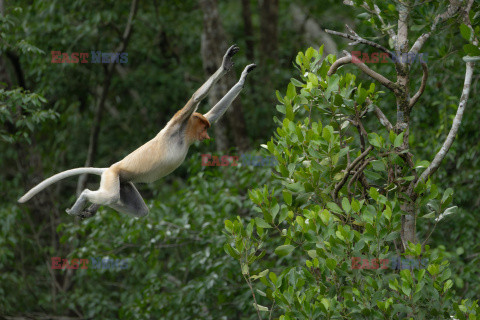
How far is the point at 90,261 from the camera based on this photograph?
19.9ft

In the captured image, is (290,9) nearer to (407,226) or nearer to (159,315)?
(159,315)

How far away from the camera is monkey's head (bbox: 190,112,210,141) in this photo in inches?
148

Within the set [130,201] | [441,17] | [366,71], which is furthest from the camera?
[130,201]

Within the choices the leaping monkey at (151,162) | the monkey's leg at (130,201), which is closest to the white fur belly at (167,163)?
the leaping monkey at (151,162)

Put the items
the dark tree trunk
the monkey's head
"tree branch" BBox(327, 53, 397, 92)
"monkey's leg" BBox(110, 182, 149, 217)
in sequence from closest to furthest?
"tree branch" BBox(327, 53, 397, 92) < the monkey's head < "monkey's leg" BBox(110, 182, 149, 217) < the dark tree trunk

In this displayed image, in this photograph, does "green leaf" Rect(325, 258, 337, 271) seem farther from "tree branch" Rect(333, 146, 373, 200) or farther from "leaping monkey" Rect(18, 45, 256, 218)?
"leaping monkey" Rect(18, 45, 256, 218)

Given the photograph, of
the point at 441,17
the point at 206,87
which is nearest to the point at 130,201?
the point at 206,87

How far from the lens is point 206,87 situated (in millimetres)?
3449

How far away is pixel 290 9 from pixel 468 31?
9.72m

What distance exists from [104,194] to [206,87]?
82cm

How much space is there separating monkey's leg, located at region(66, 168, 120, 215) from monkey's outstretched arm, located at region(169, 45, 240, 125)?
47 cm

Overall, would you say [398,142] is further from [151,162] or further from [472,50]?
[151,162]

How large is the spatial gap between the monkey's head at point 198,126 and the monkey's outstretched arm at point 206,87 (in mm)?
40

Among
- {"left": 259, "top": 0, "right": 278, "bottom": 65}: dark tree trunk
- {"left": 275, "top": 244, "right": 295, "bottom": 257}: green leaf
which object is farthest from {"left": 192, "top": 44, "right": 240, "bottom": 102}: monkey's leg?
{"left": 259, "top": 0, "right": 278, "bottom": 65}: dark tree trunk
